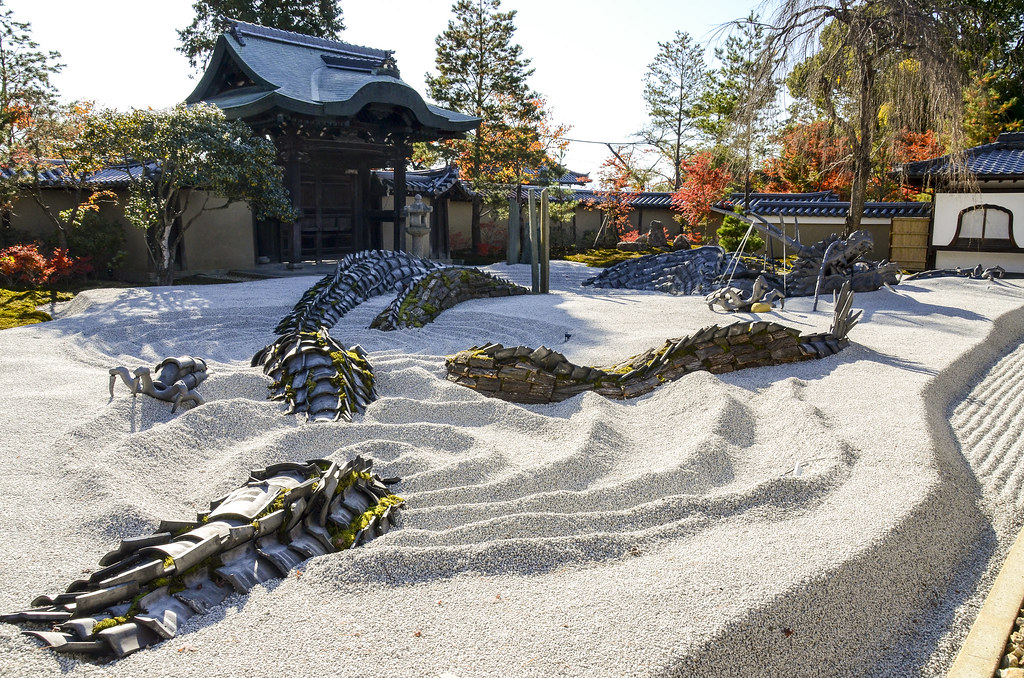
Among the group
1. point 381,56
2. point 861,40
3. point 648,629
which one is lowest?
point 648,629

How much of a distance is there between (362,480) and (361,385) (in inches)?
64.1

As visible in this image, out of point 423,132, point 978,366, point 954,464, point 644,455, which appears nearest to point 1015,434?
point 954,464

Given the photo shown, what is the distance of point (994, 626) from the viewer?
231cm

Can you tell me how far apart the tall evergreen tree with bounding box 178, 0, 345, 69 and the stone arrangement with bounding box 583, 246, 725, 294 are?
1619 cm

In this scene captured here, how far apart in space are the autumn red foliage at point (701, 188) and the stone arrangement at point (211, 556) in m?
18.4

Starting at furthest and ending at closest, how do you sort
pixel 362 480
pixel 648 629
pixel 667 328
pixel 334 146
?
1. pixel 334 146
2. pixel 667 328
3. pixel 362 480
4. pixel 648 629

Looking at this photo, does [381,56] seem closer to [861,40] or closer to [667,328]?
[861,40]

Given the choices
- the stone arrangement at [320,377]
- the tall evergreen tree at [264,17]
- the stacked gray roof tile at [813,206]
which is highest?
the tall evergreen tree at [264,17]

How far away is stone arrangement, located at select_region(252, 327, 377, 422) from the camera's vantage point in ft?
14.1

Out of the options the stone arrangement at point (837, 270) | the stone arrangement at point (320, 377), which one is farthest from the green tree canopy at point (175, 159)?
the stone arrangement at point (837, 270)

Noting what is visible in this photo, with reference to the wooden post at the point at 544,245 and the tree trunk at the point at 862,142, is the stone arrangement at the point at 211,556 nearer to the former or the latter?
the wooden post at the point at 544,245

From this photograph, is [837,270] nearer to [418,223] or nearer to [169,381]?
[418,223]

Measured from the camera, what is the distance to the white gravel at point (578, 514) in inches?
81.7

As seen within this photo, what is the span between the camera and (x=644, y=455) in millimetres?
3781
